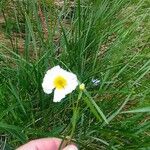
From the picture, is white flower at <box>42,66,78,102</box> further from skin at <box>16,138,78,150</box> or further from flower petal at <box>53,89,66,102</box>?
skin at <box>16,138,78,150</box>

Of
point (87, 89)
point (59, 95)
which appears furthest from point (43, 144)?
point (87, 89)

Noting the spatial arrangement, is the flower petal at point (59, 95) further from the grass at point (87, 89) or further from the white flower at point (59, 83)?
the grass at point (87, 89)

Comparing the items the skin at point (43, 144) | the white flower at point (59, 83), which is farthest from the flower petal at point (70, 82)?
the skin at point (43, 144)

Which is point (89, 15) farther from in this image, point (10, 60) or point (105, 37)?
point (10, 60)

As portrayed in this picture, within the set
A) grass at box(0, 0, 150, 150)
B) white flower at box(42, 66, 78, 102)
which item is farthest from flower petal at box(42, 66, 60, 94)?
grass at box(0, 0, 150, 150)

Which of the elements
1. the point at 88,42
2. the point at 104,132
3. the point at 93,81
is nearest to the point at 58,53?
the point at 88,42

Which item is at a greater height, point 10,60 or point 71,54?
point 10,60
